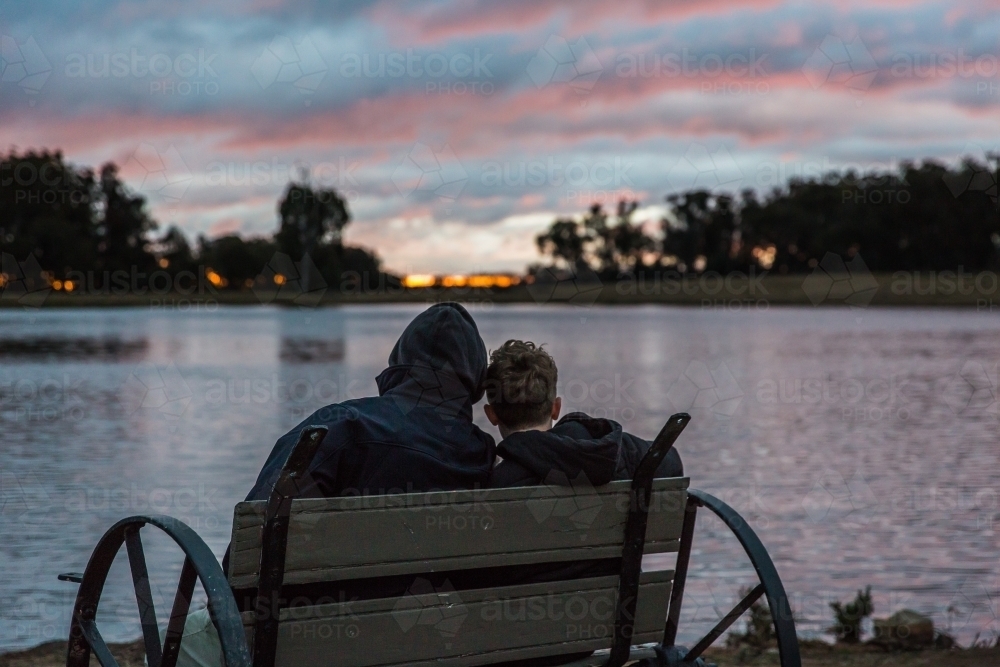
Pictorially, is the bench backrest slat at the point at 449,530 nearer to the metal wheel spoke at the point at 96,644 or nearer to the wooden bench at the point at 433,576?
the wooden bench at the point at 433,576

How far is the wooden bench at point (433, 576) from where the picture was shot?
2654 millimetres

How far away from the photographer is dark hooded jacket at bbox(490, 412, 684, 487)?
3.01 m

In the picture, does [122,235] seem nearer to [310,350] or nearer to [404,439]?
[310,350]

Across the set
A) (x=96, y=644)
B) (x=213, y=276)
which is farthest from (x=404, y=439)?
(x=213, y=276)

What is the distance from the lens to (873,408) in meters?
19.5

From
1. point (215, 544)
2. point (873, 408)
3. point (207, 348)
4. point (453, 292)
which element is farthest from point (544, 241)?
point (215, 544)

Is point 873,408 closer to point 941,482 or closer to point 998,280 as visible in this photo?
point 941,482

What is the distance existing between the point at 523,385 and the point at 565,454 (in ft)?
0.80

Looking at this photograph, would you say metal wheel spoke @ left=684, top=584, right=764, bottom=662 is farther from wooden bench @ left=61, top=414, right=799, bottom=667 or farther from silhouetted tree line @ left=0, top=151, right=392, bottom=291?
silhouetted tree line @ left=0, top=151, right=392, bottom=291

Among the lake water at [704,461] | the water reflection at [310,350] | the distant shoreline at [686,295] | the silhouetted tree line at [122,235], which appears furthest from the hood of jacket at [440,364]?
the silhouetted tree line at [122,235]

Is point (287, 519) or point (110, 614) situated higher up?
point (287, 519)

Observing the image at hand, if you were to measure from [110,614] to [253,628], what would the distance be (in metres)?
4.18

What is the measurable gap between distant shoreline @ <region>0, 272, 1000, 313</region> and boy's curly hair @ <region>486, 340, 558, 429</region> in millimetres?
90953

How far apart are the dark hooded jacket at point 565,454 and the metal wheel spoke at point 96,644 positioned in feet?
3.73
